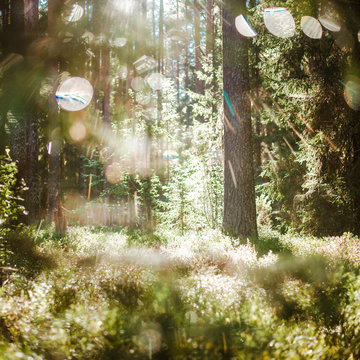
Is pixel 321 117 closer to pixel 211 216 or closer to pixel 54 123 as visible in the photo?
pixel 211 216

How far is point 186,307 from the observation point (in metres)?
4.13

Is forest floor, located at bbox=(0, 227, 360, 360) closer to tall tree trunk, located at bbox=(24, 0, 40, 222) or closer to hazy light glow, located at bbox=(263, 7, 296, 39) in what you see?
hazy light glow, located at bbox=(263, 7, 296, 39)

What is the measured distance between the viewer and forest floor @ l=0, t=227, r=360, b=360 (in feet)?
10.2

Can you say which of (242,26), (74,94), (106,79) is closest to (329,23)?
(242,26)

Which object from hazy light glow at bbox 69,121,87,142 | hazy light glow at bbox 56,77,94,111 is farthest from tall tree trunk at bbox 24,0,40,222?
hazy light glow at bbox 69,121,87,142

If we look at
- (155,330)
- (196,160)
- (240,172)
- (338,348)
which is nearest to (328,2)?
(240,172)

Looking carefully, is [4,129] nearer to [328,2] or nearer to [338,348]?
[328,2]

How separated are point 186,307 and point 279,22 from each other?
24.5ft

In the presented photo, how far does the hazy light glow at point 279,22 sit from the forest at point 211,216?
0.12ft

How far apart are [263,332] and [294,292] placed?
4.33ft

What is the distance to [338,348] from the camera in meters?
3.12

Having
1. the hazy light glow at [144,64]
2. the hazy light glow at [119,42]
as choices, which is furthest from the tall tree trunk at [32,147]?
the hazy light glow at [144,64]

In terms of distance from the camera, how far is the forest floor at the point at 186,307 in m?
3.11

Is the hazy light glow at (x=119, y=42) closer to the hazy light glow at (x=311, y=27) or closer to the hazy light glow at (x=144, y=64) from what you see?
the hazy light glow at (x=144, y=64)
